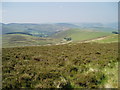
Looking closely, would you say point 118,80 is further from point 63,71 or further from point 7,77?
point 7,77

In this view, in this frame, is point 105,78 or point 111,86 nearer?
point 111,86

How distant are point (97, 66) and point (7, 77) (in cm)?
651

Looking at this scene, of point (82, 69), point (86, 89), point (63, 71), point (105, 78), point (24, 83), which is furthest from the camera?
point (82, 69)

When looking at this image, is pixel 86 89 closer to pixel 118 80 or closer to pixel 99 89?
pixel 99 89

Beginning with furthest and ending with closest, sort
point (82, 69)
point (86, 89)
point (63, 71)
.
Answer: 1. point (82, 69)
2. point (63, 71)
3. point (86, 89)

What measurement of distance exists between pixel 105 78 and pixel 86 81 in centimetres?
134

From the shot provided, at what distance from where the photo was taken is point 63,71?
394 inches

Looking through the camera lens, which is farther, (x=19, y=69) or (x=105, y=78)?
(x=19, y=69)

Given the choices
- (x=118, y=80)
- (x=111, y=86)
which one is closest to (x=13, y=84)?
(x=111, y=86)

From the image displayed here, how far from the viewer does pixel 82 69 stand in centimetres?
1070

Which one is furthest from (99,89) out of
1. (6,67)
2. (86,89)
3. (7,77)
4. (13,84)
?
(6,67)

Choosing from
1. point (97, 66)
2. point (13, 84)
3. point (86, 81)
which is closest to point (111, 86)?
point (86, 81)

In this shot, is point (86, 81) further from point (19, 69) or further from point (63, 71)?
point (19, 69)

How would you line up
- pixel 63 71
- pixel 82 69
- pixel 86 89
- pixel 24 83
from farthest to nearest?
pixel 82 69 < pixel 63 71 < pixel 24 83 < pixel 86 89
